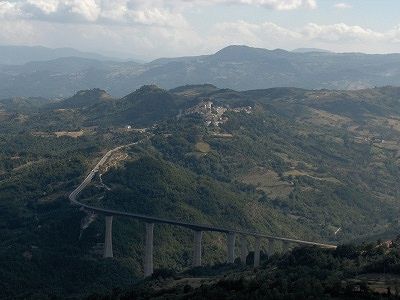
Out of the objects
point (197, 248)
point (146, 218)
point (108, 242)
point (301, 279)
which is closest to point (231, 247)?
point (197, 248)

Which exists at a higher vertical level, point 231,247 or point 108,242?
point 231,247

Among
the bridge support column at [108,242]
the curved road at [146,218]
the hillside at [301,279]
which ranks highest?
the hillside at [301,279]

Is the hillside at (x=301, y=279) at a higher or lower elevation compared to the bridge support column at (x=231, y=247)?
higher

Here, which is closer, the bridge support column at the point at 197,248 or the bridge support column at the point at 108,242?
the bridge support column at the point at 197,248

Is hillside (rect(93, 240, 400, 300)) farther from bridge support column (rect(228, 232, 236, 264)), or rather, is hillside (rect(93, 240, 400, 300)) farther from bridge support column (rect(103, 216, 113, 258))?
bridge support column (rect(103, 216, 113, 258))

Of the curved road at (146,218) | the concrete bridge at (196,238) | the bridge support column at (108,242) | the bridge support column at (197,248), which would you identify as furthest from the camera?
the bridge support column at (108,242)

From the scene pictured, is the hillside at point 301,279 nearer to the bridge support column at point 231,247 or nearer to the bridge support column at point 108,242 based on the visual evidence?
the bridge support column at point 231,247

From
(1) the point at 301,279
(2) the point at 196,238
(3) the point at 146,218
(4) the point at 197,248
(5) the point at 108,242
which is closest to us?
(1) the point at 301,279

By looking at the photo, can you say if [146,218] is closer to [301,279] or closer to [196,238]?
[196,238]

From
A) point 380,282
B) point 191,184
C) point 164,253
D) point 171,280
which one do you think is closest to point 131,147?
point 191,184

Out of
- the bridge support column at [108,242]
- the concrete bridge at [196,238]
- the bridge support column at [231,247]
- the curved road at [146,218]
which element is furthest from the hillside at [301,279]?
the bridge support column at [108,242]

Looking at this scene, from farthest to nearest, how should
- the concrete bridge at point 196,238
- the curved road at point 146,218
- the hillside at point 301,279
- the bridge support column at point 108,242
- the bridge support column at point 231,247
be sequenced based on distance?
the bridge support column at point 108,242
the bridge support column at point 231,247
the curved road at point 146,218
the concrete bridge at point 196,238
the hillside at point 301,279

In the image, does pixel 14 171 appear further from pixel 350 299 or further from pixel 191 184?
pixel 350 299
